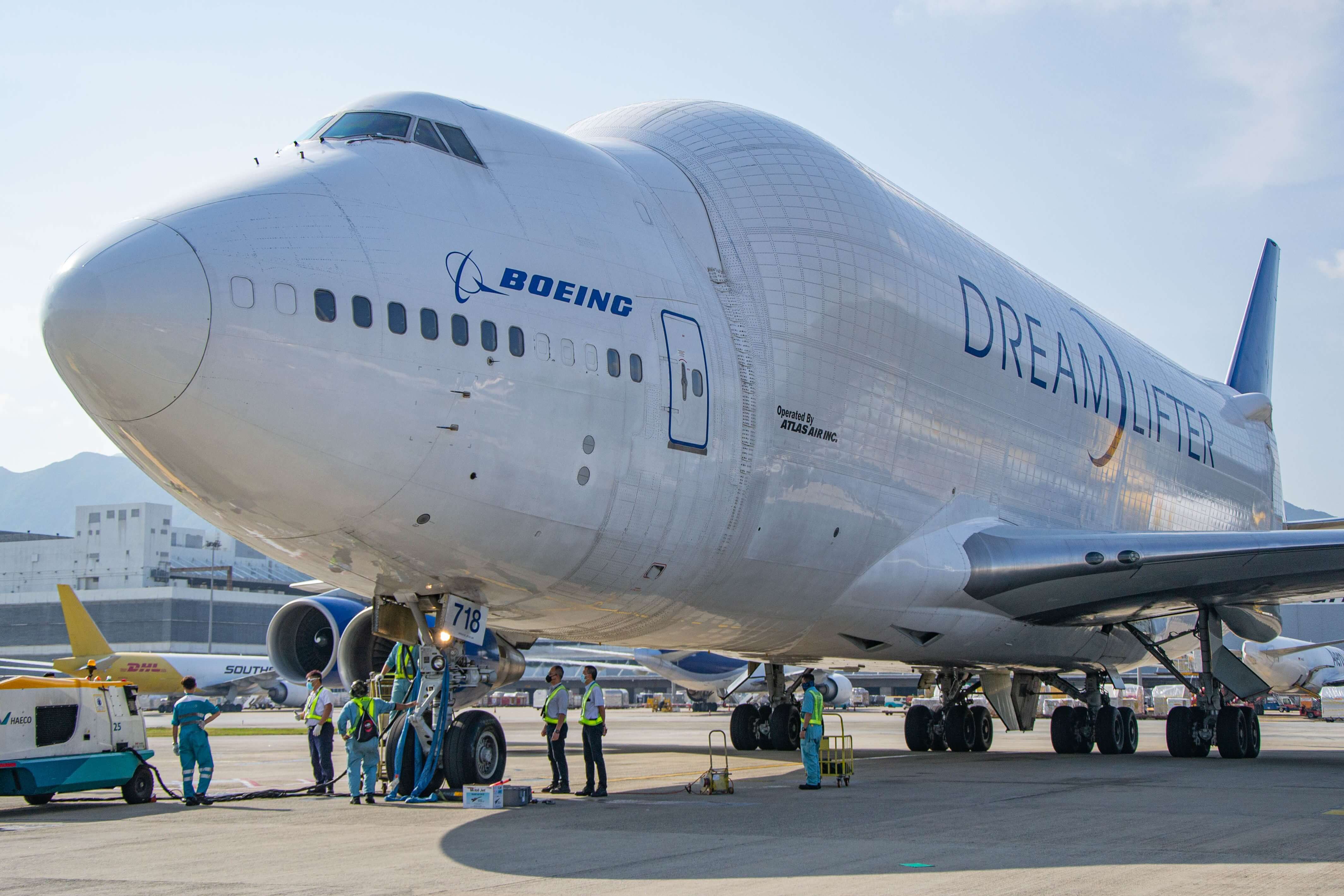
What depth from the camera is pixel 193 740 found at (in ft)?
40.5

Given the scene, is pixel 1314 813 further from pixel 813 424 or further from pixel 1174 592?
pixel 1174 592

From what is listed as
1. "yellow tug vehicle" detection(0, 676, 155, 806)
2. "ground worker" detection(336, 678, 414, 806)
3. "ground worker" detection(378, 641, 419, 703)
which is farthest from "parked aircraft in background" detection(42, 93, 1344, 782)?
"yellow tug vehicle" detection(0, 676, 155, 806)

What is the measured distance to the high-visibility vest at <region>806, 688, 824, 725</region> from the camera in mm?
12797

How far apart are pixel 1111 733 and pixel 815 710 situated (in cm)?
1006

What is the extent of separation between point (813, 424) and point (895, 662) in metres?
6.15

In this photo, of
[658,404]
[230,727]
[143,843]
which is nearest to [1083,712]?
[658,404]

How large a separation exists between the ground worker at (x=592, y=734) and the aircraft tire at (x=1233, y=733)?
36.6ft

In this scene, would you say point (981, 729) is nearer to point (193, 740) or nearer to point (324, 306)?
point (193, 740)

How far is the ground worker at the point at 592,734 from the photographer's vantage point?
11.6m

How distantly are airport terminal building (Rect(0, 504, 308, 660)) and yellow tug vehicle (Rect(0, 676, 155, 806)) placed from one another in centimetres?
6840

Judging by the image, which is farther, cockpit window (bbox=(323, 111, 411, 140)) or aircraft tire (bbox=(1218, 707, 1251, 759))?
aircraft tire (bbox=(1218, 707, 1251, 759))

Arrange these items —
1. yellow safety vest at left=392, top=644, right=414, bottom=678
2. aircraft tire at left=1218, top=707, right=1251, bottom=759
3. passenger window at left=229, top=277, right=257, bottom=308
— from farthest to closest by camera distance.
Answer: aircraft tire at left=1218, top=707, right=1251, bottom=759
yellow safety vest at left=392, top=644, right=414, bottom=678
passenger window at left=229, top=277, right=257, bottom=308

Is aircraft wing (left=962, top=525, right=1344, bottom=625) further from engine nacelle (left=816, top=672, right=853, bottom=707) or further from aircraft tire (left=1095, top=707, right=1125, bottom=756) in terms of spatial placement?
engine nacelle (left=816, top=672, right=853, bottom=707)

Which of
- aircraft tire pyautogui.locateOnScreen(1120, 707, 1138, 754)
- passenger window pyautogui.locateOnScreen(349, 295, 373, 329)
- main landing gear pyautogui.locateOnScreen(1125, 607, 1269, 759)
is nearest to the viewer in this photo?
passenger window pyautogui.locateOnScreen(349, 295, 373, 329)
